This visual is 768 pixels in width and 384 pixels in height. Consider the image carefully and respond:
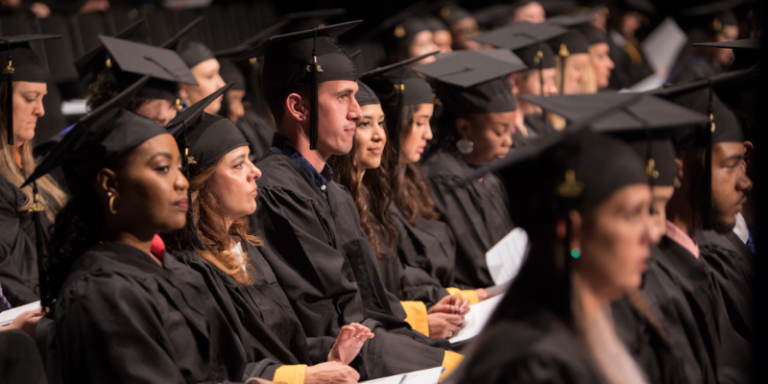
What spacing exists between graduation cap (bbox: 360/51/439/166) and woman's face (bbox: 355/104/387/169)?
0.29 meters

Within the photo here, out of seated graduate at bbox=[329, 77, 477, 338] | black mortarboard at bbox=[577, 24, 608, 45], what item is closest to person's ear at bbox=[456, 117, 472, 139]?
seated graduate at bbox=[329, 77, 477, 338]

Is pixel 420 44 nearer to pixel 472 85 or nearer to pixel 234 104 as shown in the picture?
pixel 234 104

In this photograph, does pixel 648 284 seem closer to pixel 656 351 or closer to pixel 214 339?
pixel 656 351

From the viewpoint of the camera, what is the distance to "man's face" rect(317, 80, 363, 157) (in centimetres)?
274

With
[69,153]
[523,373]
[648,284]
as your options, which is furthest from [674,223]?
[69,153]

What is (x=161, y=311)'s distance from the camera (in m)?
1.75

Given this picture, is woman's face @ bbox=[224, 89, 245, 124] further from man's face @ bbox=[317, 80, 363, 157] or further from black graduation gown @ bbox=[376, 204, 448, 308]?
man's face @ bbox=[317, 80, 363, 157]

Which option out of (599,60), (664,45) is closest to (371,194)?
(599,60)

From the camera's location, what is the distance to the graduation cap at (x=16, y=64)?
3.08m

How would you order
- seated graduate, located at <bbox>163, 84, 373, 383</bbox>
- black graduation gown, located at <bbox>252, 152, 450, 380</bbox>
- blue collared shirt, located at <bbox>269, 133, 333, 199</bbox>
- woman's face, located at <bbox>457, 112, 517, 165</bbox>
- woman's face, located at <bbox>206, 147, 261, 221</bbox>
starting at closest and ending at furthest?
seated graduate, located at <bbox>163, 84, 373, 383</bbox> < woman's face, located at <bbox>206, 147, 261, 221</bbox> < black graduation gown, located at <bbox>252, 152, 450, 380</bbox> < blue collared shirt, located at <bbox>269, 133, 333, 199</bbox> < woman's face, located at <bbox>457, 112, 517, 165</bbox>

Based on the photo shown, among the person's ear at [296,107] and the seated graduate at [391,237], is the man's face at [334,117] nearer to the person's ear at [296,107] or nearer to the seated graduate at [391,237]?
the person's ear at [296,107]

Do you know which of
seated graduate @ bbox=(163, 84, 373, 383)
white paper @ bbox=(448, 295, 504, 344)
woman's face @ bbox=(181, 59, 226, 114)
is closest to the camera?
seated graduate @ bbox=(163, 84, 373, 383)

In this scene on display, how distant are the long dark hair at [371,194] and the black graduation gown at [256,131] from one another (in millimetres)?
2141

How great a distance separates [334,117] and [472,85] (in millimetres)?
1214
